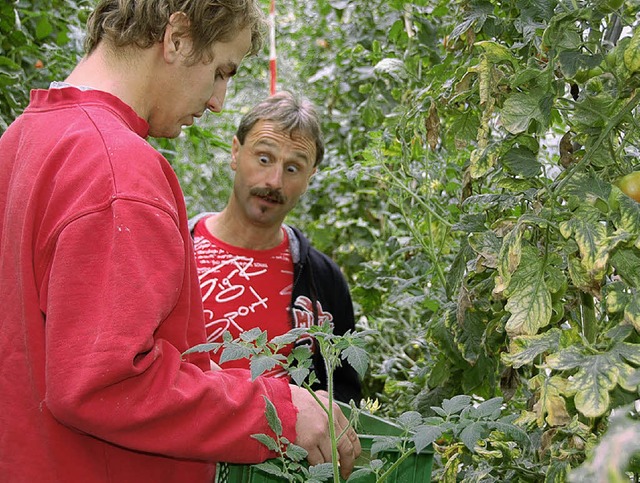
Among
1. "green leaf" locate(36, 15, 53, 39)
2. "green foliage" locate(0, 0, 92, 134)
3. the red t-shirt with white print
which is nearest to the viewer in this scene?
the red t-shirt with white print

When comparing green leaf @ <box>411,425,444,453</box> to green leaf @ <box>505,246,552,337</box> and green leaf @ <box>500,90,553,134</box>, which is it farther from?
green leaf @ <box>500,90,553,134</box>

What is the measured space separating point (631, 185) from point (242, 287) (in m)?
1.30

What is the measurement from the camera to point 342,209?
11.9 ft

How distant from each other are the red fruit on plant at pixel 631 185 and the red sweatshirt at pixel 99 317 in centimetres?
56

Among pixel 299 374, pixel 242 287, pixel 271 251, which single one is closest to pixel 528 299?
pixel 299 374

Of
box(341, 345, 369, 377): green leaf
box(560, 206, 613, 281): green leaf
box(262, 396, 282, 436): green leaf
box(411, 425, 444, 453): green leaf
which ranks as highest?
box(560, 206, 613, 281): green leaf

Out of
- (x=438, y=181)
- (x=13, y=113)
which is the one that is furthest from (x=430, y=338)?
(x=13, y=113)

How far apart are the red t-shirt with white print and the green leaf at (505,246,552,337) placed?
1.06 meters

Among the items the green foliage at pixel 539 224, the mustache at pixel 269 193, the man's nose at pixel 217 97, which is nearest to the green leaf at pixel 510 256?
the green foliage at pixel 539 224

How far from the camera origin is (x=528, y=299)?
45.4 inches

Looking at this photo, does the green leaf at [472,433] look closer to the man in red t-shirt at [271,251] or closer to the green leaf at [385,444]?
the green leaf at [385,444]

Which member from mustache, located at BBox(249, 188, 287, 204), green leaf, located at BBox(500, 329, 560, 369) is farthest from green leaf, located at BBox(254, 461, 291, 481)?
mustache, located at BBox(249, 188, 287, 204)

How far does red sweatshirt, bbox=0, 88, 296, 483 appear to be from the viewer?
108 cm

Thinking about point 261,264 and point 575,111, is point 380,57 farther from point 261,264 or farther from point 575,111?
point 575,111
